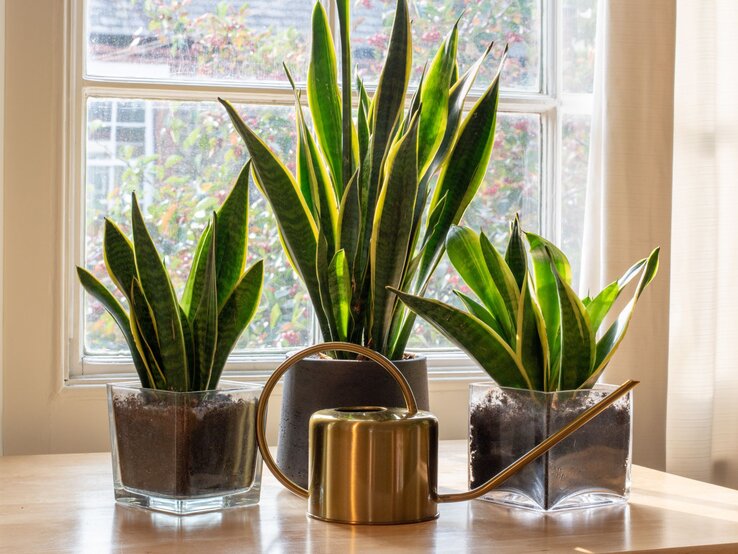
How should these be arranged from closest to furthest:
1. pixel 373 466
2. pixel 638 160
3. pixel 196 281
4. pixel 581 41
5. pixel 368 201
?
pixel 373 466 < pixel 196 281 < pixel 368 201 < pixel 638 160 < pixel 581 41

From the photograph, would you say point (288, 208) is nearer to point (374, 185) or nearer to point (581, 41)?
point (374, 185)

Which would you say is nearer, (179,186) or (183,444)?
(183,444)

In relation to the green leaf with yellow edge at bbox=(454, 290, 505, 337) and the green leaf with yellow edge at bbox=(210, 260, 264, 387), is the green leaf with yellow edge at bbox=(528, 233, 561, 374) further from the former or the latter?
the green leaf with yellow edge at bbox=(210, 260, 264, 387)

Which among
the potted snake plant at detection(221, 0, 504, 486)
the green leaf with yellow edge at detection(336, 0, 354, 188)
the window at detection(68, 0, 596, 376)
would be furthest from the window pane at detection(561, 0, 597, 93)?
the green leaf with yellow edge at detection(336, 0, 354, 188)

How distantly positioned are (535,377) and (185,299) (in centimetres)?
37

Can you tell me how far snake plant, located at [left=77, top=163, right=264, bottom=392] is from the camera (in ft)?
2.83

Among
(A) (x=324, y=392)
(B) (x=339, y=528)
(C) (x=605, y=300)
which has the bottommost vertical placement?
(B) (x=339, y=528)

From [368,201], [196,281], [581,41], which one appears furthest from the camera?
[581,41]

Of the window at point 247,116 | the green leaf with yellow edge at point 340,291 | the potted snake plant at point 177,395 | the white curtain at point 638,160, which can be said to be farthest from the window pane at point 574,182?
the potted snake plant at point 177,395

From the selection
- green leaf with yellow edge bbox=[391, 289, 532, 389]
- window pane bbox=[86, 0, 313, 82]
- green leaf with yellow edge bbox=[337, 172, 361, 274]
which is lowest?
green leaf with yellow edge bbox=[391, 289, 532, 389]

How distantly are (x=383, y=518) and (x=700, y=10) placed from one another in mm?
1032

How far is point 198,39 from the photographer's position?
1.46m

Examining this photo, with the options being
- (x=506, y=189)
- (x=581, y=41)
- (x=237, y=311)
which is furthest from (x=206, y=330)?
(x=581, y=41)

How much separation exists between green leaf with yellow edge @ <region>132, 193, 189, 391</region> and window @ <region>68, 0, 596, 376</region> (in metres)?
0.55
